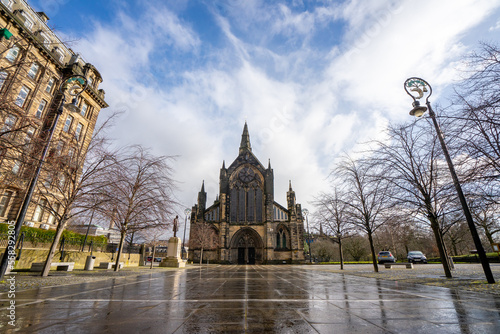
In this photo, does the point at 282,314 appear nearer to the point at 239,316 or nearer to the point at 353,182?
the point at 239,316

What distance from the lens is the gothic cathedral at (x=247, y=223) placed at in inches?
1537

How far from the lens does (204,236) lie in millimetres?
36500

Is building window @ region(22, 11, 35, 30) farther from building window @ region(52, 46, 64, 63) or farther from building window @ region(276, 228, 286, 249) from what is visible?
building window @ region(276, 228, 286, 249)

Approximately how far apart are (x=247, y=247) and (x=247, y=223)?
4.19 meters

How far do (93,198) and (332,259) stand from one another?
155ft

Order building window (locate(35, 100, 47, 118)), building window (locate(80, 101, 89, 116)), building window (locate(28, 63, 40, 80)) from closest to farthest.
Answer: building window (locate(28, 63, 40, 80)) < building window (locate(35, 100, 47, 118)) < building window (locate(80, 101, 89, 116))

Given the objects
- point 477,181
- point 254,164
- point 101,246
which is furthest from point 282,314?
point 254,164

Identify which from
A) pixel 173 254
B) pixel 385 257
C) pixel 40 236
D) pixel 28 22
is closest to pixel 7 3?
pixel 28 22

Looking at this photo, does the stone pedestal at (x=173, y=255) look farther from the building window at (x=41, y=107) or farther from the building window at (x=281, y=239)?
the building window at (x=281, y=239)

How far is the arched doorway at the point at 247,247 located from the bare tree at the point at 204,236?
329 centimetres

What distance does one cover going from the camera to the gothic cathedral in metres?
39.0

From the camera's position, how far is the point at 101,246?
21500 millimetres

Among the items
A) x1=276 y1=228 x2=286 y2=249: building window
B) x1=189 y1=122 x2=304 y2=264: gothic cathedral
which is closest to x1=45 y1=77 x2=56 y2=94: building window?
x1=189 y1=122 x2=304 y2=264: gothic cathedral

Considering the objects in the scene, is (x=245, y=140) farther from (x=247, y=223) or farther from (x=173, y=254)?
(x=173, y=254)
